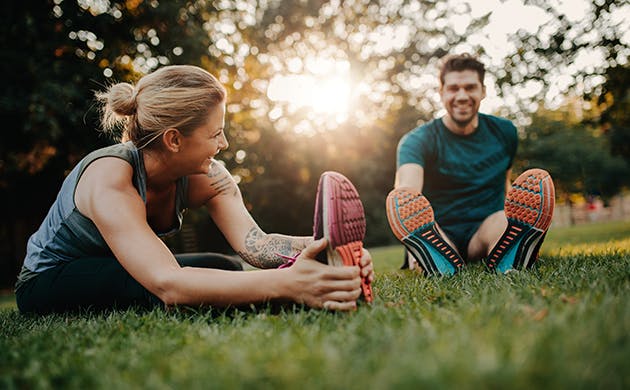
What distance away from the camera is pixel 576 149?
87.0 feet

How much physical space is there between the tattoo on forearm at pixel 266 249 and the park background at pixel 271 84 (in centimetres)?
450

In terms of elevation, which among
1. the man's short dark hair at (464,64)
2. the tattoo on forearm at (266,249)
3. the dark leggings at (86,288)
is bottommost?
the dark leggings at (86,288)

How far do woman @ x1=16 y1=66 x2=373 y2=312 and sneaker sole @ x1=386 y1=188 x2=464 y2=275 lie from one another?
0.57m

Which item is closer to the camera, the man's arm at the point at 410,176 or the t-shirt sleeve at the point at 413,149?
the man's arm at the point at 410,176

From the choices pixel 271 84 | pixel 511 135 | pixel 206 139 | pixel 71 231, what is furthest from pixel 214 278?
pixel 271 84

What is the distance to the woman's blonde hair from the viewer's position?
2.21 meters

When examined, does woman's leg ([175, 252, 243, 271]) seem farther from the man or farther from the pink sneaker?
the man

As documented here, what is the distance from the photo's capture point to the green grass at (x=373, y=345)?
0.91 metres

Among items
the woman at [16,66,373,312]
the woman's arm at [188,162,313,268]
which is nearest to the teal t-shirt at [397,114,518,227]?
the woman's arm at [188,162,313,268]

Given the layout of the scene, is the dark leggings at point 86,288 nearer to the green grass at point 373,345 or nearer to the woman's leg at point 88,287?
the woman's leg at point 88,287

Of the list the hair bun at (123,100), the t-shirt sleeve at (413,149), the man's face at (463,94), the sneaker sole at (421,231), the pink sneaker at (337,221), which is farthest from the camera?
the man's face at (463,94)

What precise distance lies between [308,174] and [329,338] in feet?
53.7

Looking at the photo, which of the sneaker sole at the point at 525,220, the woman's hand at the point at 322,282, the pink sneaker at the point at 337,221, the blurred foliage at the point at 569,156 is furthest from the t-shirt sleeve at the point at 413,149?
the blurred foliage at the point at 569,156

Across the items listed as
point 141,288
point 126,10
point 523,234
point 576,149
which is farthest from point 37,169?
point 576,149
